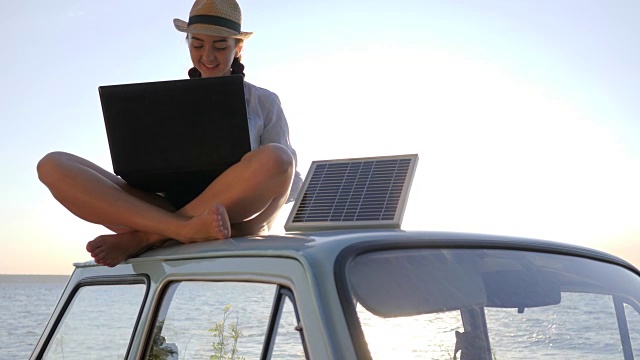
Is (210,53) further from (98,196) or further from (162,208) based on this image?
(98,196)

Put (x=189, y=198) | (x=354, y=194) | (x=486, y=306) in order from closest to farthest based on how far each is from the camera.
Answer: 1. (x=486, y=306)
2. (x=354, y=194)
3. (x=189, y=198)

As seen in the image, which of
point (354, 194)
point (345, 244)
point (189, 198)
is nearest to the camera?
point (345, 244)

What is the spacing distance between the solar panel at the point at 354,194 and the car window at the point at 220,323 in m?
0.66

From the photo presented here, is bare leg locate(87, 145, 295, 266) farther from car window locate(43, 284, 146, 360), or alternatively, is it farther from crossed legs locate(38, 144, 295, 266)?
car window locate(43, 284, 146, 360)

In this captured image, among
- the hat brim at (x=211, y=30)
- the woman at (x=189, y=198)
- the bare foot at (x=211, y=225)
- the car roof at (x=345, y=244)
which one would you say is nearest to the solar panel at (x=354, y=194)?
the woman at (x=189, y=198)

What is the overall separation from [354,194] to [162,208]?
31.7 inches

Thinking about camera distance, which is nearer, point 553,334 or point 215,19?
point 553,334

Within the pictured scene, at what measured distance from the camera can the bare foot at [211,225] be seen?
3.53 metres

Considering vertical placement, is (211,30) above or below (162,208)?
above

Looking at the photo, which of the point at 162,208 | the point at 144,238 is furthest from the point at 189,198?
the point at 144,238

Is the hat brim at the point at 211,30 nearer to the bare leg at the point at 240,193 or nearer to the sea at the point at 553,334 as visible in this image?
the bare leg at the point at 240,193

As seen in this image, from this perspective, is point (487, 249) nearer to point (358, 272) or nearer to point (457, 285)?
point (457, 285)

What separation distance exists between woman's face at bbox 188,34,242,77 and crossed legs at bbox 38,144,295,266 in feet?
2.46

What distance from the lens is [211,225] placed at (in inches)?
139
